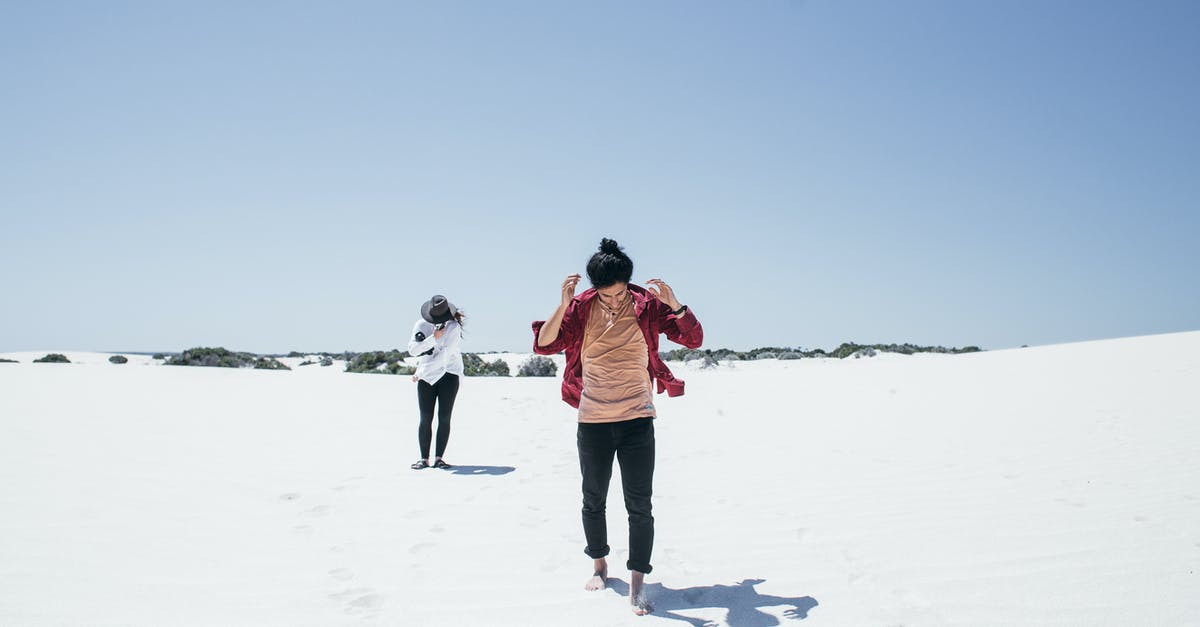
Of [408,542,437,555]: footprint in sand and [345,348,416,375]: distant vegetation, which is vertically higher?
[345,348,416,375]: distant vegetation

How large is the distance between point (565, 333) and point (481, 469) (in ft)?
11.6

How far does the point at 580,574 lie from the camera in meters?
3.48

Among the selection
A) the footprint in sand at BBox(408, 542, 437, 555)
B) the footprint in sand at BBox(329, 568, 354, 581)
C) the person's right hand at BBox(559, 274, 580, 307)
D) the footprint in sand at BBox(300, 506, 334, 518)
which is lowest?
the footprint in sand at BBox(329, 568, 354, 581)

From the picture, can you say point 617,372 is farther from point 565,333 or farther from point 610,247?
point 610,247

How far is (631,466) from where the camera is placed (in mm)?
3100

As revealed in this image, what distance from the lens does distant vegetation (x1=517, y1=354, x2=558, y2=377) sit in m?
19.9

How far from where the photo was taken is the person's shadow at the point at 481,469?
6121 millimetres

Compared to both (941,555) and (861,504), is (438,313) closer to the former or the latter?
(861,504)

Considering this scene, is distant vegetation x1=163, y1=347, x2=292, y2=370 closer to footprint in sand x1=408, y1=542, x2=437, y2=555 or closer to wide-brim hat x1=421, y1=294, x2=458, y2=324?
wide-brim hat x1=421, y1=294, x2=458, y2=324

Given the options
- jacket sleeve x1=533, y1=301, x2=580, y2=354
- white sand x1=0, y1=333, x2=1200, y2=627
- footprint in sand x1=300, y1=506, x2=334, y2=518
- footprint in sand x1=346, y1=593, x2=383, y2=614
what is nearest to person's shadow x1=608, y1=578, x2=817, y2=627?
white sand x1=0, y1=333, x2=1200, y2=627

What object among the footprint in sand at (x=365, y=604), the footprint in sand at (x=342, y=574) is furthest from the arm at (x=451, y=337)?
the footprint in sand at (x=365, y=604)

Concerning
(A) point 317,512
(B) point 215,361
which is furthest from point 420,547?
(B) point 215,361

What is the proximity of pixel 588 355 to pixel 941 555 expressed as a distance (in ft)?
7.64

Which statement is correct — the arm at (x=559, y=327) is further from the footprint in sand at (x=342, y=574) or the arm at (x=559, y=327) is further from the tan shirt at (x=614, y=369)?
the footprint in sand at (x=342, y=574)
